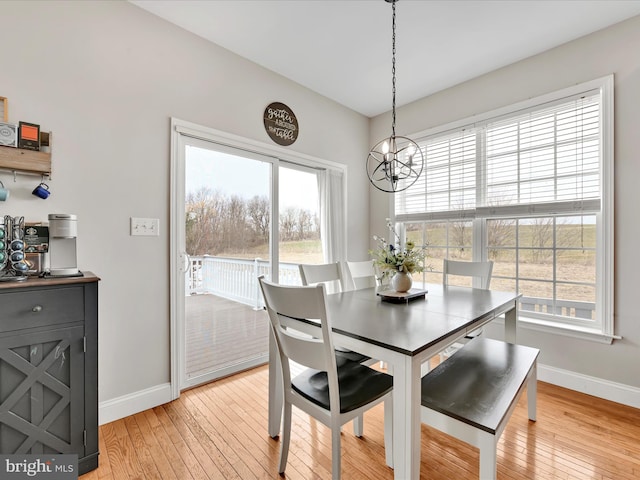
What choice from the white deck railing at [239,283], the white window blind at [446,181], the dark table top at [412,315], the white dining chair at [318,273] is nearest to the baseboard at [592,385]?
the white deck railing at [239,283]

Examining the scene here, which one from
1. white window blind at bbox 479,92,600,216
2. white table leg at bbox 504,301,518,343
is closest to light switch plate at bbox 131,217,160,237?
white table leg at bbox 504,301,518,343

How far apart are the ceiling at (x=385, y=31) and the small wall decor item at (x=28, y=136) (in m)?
1.18

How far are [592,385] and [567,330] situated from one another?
0.42 meters

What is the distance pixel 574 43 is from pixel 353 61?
5.92 feet

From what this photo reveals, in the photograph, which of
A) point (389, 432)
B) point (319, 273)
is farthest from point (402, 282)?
point (389, 432)

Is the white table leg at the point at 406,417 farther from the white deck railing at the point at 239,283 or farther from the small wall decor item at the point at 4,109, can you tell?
the small wall decor item at the point at 4,109

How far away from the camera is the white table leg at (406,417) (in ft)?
3.60

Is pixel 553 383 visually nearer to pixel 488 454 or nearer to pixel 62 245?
pixel 488 454

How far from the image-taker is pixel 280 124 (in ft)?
9.86

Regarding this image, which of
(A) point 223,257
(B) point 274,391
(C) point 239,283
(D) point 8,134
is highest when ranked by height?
(D) point 8,134

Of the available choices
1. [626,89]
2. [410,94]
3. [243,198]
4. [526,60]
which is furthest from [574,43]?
[243,198]

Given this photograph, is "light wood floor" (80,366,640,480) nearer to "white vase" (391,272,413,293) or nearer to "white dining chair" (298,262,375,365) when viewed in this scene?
"white dining chair" (298,262,375,365)

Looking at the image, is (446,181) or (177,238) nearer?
(177,238)

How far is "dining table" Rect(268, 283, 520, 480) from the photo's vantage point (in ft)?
3.65
